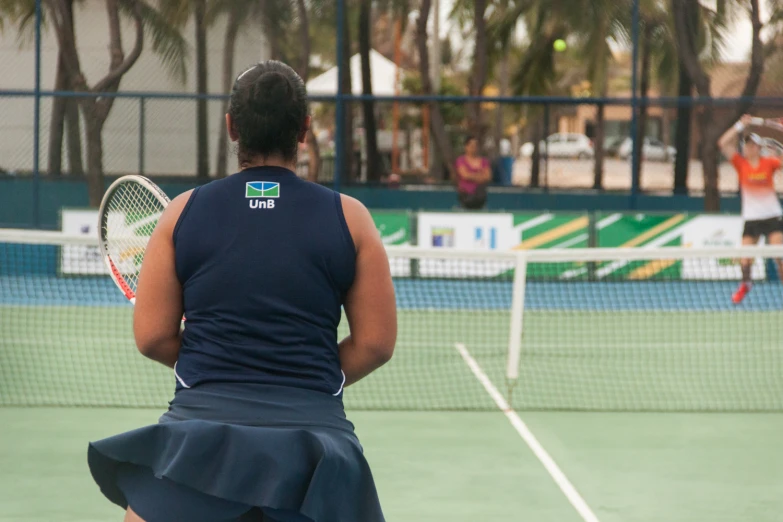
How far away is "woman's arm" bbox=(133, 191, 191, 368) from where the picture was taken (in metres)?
2.43

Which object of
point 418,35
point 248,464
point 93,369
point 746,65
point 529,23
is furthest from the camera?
point 529,23

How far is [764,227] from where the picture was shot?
42.3 ft

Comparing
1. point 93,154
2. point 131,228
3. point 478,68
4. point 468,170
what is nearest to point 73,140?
point 93,154

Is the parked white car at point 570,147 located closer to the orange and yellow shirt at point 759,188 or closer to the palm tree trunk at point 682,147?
the palm tree trunk at point 682,147

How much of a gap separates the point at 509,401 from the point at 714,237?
7.67 m

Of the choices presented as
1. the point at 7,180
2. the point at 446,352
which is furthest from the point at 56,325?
the point at 7,180

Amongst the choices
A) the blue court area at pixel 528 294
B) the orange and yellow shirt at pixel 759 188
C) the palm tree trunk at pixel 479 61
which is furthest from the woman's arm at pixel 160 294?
the palm tree trunk at pixel 479 61

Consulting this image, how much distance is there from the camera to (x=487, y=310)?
12648 millimetres

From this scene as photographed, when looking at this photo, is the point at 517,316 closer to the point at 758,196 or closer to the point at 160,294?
the point at 160,294

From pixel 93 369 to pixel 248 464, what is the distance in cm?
680

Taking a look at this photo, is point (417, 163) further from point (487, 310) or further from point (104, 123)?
point (487, 310)

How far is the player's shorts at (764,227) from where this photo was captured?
12852 mm

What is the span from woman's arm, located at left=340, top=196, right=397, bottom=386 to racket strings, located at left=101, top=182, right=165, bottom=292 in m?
1.08

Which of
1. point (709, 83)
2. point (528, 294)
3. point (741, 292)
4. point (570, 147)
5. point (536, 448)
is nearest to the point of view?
point (536, 448)
